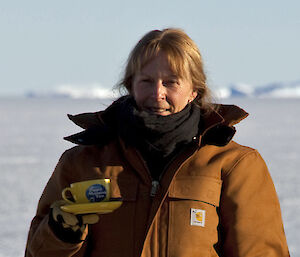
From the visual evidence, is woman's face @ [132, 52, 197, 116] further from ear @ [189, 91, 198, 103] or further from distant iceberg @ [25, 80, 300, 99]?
distant iceberg @ [25, 80, 300, 99]

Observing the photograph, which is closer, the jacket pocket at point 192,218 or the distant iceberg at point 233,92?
the jacket pocket at point 192,218

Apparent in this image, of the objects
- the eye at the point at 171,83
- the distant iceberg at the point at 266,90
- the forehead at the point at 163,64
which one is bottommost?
the distant iceberg at the point at 266,90

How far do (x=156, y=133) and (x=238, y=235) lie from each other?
0.43m

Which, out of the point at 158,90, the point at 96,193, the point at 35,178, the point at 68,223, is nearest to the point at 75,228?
the point at 68,223

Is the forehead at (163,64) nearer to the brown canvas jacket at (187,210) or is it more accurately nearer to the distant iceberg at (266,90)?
the brown canvas jacket at (187,210)

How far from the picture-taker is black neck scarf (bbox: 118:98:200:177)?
7.96 feet

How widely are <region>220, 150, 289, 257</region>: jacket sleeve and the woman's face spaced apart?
11.9 inches

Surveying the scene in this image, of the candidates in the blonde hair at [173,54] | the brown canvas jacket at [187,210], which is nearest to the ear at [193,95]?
the blonde hair at [173,54]

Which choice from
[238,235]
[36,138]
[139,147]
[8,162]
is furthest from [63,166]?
[36,138]

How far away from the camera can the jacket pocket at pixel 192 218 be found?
2.35 metres

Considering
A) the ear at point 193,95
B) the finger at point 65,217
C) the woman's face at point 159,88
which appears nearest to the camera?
the finger at point 65,217

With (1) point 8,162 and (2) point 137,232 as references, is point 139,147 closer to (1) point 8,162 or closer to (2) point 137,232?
(2) point 137,232

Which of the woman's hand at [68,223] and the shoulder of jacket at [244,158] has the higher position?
the shoulder of jacket at [244,158]

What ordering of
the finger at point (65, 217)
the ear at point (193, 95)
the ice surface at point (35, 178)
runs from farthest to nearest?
the ice surface at point (35, 178) → the ear at point (193, 95) → the finger at point (65, 217)
